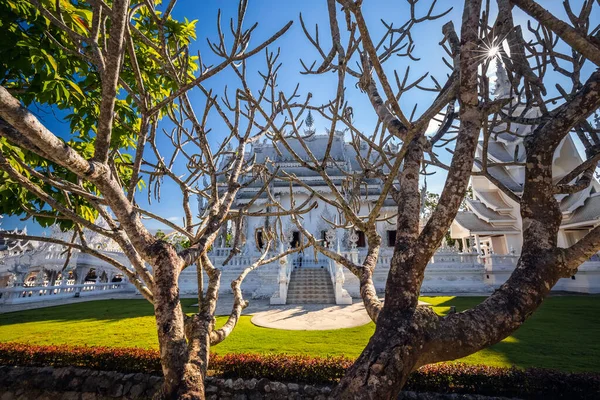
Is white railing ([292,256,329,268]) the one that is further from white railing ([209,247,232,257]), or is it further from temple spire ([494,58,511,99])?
temple spire ([494,58,511,99])

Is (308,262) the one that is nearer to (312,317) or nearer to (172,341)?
(312,317)

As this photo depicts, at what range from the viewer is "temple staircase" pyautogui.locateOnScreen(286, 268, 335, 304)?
41.1 ft

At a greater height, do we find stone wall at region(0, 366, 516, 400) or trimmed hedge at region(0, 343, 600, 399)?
trimmed hedge at region(0, 343, 600, 399)

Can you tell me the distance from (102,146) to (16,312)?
1382cm

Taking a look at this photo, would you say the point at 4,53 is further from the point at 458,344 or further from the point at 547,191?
the point at 547,191

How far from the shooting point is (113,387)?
4512mm

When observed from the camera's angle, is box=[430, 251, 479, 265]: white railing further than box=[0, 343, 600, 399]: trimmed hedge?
Yes

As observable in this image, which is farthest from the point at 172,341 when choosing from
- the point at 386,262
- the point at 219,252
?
the point at 219,252

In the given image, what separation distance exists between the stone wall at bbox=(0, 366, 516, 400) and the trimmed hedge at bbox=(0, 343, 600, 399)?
0.12 meters

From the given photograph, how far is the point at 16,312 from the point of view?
10508 millimetres

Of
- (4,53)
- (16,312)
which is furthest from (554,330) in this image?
(16,312)

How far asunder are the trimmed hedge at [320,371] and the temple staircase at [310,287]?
807 cm

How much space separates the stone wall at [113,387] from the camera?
412cm

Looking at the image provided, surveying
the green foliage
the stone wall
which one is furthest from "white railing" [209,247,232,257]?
the green foliage
